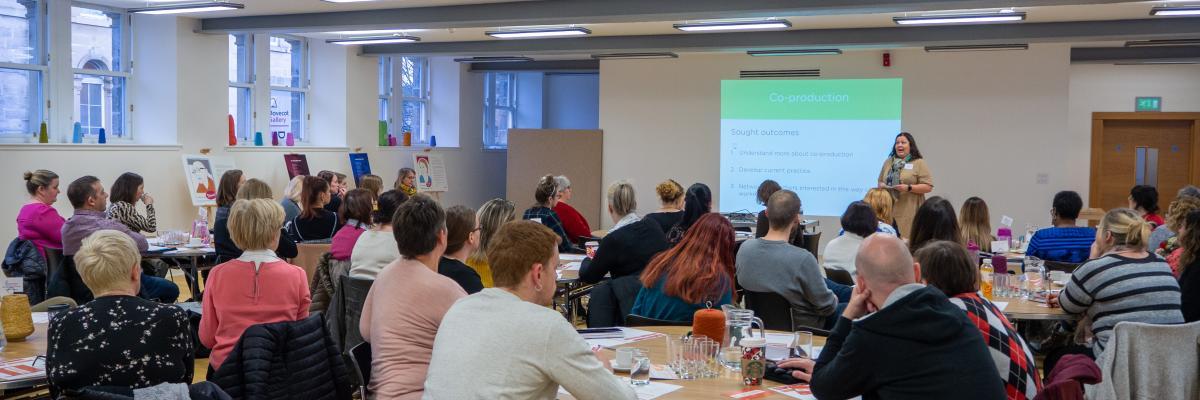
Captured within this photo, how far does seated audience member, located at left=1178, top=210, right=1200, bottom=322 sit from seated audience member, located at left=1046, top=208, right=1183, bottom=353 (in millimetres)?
103

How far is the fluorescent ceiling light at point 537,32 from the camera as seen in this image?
10.3 m

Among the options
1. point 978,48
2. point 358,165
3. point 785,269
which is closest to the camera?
point 785,269

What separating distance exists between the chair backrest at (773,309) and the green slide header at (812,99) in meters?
8.45

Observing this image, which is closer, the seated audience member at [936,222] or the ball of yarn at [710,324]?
the ball of yarn at [710,324]

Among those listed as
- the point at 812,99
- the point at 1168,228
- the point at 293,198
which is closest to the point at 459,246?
the point at 1168,228

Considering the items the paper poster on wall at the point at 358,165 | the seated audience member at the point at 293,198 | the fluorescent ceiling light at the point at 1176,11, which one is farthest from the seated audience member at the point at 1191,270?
the paper poster on wall at the point at 358,165

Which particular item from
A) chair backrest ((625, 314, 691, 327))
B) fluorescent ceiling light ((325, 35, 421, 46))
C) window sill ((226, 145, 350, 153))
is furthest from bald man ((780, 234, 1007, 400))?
window sill ((226, 145, 350, 153))

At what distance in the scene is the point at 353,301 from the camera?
4129mm

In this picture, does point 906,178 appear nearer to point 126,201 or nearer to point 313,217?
point 313,217

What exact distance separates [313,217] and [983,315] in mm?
5206

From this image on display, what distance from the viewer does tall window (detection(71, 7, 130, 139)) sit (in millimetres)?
9750

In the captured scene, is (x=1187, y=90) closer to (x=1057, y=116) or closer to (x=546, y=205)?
(x=1057, y=116)

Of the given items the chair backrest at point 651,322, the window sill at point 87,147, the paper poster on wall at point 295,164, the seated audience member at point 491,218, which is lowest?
the chair backrest at point 651,322

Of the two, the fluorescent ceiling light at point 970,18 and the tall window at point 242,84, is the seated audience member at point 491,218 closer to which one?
the fluorescent ceiling light at point 970,18
